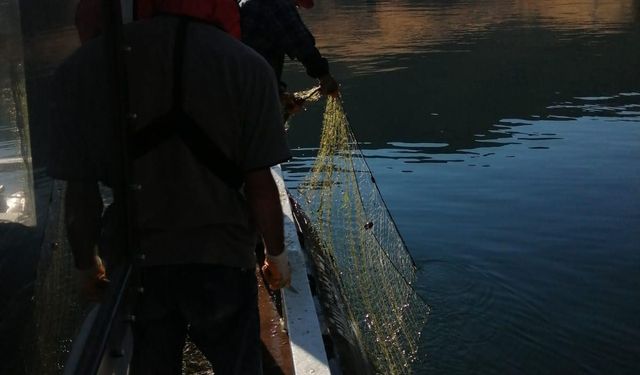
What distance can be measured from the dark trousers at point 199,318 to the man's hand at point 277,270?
86mm

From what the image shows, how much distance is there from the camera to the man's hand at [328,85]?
19.3ft

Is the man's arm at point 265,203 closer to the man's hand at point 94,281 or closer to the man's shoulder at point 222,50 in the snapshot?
the man's shoulder at point 222,50

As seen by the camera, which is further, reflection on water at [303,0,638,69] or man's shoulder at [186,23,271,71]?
reflection on water at [303,0,638,69]

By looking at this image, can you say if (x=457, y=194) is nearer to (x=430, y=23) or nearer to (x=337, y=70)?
(x=337, y=70)

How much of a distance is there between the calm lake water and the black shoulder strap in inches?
174

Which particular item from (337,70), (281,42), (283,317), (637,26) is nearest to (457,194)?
(281,42)

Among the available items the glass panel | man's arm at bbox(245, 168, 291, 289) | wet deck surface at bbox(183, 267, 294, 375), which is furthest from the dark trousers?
wet deck surface at bbox(183, 267, 294, 375)

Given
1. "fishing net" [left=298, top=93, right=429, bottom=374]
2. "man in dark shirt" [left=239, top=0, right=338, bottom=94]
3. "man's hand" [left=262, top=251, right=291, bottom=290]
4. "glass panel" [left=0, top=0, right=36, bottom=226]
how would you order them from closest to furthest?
→ "glass panel" [left=0, top=0, right=36, bottom=226] → "man's hand" [left=262, top=251, right=291, bottom=290] → "man in dark shirt" [left=239, top=0, right=338, bottom=94] → "fishing net" [left=298, top=93, right=429, bottom=374]

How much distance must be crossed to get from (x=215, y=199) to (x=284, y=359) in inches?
64.0

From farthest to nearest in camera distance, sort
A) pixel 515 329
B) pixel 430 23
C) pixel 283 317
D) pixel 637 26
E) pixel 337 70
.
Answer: pixel 430 23, pixel 637 26, pixel 337 70, pixel 515 329, pixel 283 317

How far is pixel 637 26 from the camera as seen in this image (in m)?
30.5

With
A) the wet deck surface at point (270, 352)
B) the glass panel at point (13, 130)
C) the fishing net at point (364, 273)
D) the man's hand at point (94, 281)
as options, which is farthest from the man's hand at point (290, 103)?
the glass panel at point (13, 130)

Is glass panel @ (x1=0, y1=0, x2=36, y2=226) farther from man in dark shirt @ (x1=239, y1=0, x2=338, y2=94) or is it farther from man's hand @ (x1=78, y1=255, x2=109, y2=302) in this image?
man in dark shirt @ (x1=239, y1=0, x2=338, y2=94)

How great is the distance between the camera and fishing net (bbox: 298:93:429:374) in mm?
6121
